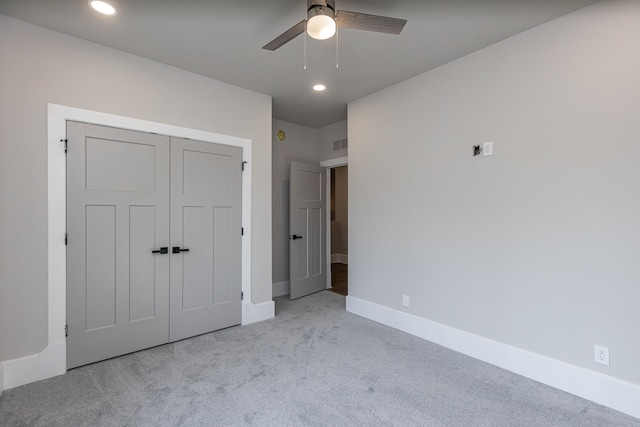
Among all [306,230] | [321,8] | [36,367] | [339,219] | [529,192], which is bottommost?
[36,367]

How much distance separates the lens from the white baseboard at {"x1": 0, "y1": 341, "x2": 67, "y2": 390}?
7.29ft

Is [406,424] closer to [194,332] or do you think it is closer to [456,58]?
[194,332]

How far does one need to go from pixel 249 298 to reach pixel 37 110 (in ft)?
8.49

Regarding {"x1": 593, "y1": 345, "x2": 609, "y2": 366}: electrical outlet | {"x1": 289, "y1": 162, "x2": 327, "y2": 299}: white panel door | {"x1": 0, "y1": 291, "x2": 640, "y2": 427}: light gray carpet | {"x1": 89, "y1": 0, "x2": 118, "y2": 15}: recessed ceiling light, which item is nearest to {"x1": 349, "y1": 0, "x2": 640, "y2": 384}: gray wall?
{"x1": 593, "y1": 345, "x2": 609, "y2": 366}: electrical outlet

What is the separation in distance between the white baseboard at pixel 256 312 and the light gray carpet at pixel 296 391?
49 cm

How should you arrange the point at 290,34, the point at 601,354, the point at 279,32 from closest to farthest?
1. the point at 290,34
2. the point at 601,354
3. the point at 279,32

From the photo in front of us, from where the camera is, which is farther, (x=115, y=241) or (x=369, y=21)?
(x=115, y=241)

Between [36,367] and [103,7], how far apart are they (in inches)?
109

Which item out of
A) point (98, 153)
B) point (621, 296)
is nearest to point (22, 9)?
point (98, 153)

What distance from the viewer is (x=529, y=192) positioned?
2.42 m

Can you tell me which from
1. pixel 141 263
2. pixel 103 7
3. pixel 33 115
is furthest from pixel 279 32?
pixel 141 263

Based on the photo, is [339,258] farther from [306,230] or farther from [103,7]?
[103,7]

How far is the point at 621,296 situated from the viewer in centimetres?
201

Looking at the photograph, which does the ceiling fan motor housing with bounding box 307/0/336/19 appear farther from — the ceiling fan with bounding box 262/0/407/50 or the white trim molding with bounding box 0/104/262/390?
the white trim molding with bounding box 0/104/262/390
